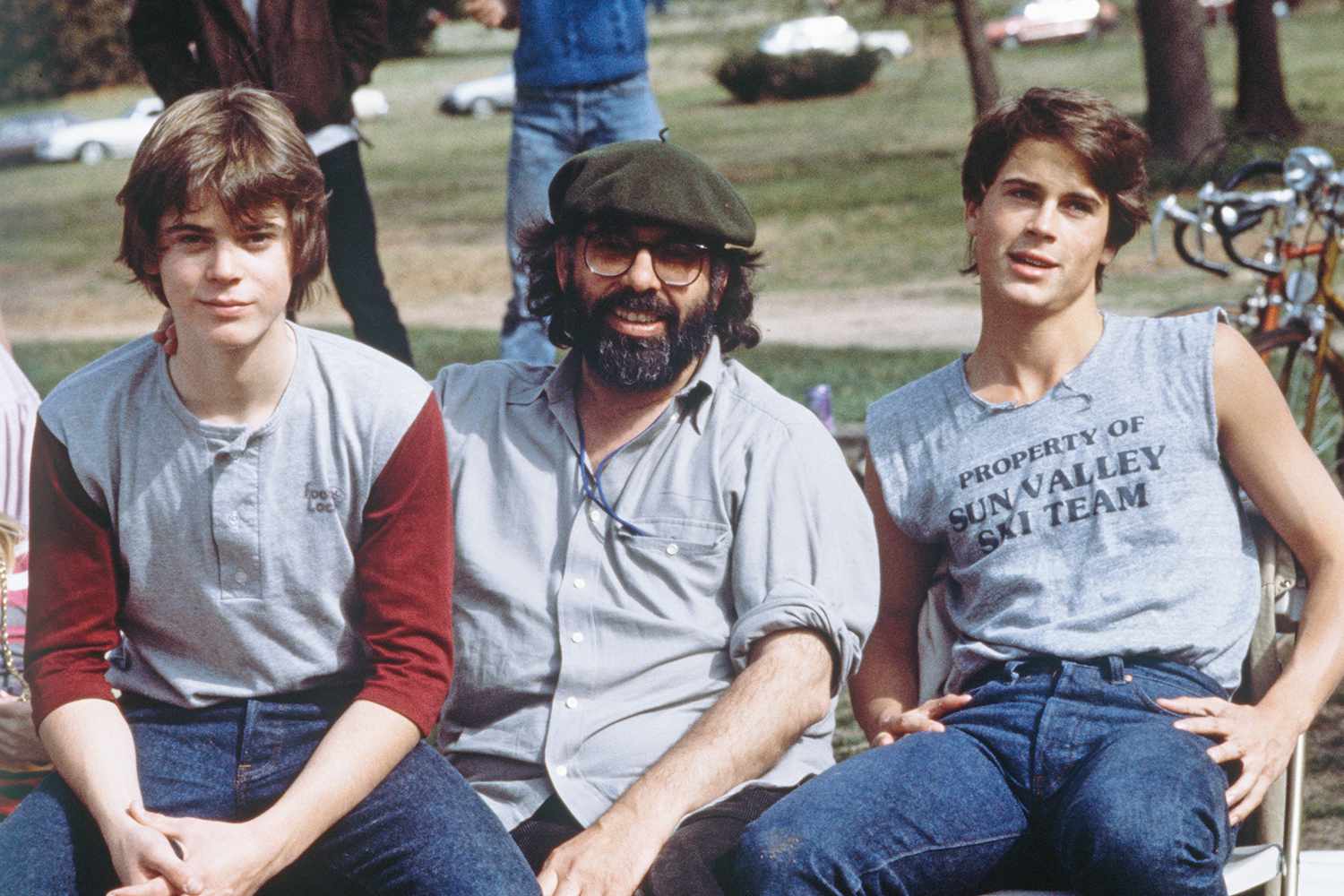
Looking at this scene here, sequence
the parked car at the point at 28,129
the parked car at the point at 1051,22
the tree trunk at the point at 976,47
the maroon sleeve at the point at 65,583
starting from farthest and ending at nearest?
1. the parked car at the point at 28,129
2. the parked car at the point at 1051,22
3. the tree trunk at the point at 976,47
4. the maroon sleeve at the point at 65,583

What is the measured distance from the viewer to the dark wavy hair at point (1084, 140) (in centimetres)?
295

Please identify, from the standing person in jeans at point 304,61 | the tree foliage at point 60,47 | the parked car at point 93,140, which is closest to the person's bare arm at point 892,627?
the standing person in jeans at point 304,61

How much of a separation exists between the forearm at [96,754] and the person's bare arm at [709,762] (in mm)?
610

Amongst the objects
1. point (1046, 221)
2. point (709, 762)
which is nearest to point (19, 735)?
point (709, 762)

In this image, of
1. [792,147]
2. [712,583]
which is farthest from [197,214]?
[792,147]

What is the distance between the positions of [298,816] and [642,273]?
1.06 m

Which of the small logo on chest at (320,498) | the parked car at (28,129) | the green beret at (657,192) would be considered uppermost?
the green beret at (657,192)

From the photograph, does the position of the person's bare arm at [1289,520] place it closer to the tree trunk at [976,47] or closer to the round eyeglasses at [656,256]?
the round eyeglasses at [656,256]

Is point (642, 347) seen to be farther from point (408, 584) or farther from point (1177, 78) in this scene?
point (1177, 78)

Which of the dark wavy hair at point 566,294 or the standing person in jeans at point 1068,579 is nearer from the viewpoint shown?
the standing person in jeans at point 1068,579

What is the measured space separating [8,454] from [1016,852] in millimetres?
2110

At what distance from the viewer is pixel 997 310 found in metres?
3.02

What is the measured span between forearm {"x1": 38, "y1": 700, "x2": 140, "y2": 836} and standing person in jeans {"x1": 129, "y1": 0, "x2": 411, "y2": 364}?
2504 mm

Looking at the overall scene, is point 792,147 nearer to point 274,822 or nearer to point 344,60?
point 344,60
